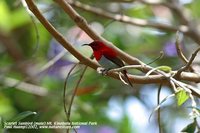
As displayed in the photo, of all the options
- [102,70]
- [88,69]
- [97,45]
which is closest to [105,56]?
[97,45]

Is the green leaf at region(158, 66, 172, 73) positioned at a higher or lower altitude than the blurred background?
lower

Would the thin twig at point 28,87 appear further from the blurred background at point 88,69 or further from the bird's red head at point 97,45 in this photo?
the bird's red head at point 97,45

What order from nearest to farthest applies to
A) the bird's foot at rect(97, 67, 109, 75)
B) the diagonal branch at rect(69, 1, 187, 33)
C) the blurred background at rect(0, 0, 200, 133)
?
the bird's foot at rect(97, 67, 109, 75) < the diagonal branch at rect(69, 1, 187, 33) < the blurred background at rect(0, 0, 200, 133)

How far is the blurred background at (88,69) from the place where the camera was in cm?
215

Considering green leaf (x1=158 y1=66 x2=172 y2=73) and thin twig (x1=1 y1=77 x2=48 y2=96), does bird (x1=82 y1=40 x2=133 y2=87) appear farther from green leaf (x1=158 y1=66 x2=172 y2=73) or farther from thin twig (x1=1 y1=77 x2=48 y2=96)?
thin twig (x1=1 y1=77 x2=48 y2=96)

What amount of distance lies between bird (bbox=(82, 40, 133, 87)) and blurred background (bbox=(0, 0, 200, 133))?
0.65m

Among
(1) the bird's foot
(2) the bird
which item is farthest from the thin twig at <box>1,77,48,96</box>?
(1) the bird's foot

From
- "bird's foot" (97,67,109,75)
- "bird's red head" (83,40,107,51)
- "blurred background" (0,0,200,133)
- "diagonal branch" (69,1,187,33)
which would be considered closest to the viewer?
"bird's foot" (97,67,109,75)

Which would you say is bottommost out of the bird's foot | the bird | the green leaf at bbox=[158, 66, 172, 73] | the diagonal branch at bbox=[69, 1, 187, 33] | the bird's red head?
the green leaf at bbox=[158, 66, 172, 73]

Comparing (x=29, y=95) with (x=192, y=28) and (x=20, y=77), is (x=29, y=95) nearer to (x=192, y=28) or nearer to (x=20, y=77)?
(x=20, y=77)

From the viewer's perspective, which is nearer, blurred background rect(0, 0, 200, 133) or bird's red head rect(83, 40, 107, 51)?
bird's red head rect(83, 40, 107, 51)

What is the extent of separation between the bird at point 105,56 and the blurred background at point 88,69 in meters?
0.65

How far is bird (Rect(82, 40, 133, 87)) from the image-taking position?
4.20 ft

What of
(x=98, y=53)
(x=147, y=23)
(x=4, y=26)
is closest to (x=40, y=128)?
(x=98, y=53)
